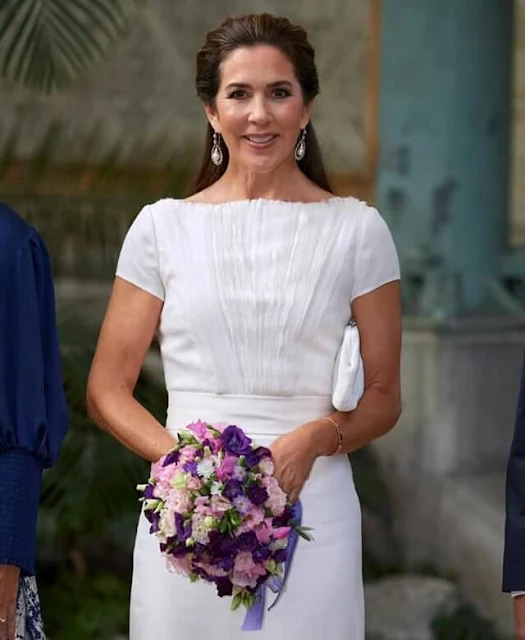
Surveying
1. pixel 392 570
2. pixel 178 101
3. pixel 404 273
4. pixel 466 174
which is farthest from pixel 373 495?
pixel 178 101

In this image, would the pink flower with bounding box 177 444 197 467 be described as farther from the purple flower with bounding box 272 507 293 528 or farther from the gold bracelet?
the gold bracelet

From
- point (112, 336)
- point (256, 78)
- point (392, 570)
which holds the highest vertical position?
point (256, 78)

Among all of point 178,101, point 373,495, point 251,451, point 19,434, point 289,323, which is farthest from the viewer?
point 178,101

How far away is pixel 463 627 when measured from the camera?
6.96 meters

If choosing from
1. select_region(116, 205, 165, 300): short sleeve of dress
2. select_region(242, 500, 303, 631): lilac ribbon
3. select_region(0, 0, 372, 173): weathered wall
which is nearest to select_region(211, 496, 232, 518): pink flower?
select_region(242, 500, 303, 631): lilac ribbon

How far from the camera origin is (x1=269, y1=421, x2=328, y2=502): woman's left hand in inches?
140

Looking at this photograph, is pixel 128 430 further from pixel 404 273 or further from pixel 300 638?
pixel 404 273

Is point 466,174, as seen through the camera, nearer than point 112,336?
No

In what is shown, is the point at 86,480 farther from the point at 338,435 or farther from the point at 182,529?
the point at 182,529

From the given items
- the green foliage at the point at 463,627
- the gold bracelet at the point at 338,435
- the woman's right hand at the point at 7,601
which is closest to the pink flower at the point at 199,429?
the gold bracelet at the point at 338,435

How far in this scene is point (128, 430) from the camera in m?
3.66

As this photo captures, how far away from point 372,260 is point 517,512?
0.62 m

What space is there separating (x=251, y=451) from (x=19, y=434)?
1.63 feet

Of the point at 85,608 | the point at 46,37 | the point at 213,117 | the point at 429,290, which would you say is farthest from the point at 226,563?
the point at 429,290
